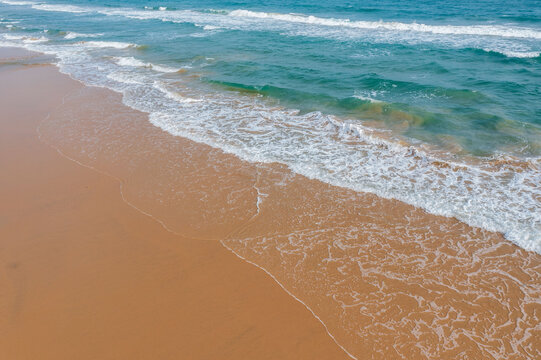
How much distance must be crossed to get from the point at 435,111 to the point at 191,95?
983cm

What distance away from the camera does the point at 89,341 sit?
488cm

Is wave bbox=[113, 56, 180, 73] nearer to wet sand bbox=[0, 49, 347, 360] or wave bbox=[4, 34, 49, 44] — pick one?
wave bbox=[4, 34, 49, 44]

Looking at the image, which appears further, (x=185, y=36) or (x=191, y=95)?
(x=185, y=36)

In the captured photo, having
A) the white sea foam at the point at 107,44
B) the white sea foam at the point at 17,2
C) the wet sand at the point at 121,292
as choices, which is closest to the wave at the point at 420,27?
the white sea foam at the point at 107,44

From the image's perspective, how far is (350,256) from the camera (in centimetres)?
634

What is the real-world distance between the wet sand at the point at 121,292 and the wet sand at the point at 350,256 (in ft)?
0.29

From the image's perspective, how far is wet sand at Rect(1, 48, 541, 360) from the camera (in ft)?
16.3

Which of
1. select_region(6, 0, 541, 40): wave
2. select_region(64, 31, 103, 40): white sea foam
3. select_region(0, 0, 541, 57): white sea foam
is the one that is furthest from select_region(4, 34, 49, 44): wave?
select_region(6, 0, 541, 40): wave

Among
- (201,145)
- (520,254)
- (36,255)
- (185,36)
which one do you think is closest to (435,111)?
(520,254)

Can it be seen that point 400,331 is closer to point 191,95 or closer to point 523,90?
point 191,95

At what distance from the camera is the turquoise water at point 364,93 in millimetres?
8719

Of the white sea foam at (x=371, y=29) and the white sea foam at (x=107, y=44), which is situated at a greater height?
the white sea foam at (x=371, y=29)

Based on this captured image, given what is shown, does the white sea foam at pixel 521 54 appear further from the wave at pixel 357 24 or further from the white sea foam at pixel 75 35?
the white sea foam at pixel 75 35

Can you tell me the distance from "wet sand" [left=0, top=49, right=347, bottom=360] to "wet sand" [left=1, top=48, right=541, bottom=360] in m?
0.09
